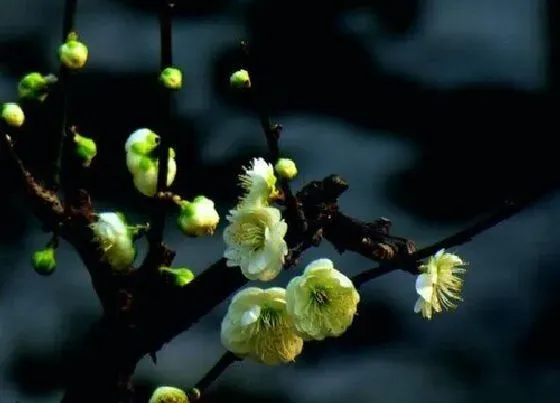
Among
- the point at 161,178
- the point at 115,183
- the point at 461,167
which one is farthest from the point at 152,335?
the point at 461,167

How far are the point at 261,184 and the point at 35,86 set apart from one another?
0.93 ft

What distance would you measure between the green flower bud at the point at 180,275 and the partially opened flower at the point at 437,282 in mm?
275

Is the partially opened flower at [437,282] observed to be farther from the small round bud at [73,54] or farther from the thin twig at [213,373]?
the small round bud at [73,54]

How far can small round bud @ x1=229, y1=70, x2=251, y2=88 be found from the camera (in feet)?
4.38

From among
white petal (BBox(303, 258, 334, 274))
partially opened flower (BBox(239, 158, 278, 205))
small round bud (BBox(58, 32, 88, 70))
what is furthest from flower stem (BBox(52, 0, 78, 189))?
white petal (BBox(303, 258, 334, 274))

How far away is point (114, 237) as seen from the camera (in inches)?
59.9

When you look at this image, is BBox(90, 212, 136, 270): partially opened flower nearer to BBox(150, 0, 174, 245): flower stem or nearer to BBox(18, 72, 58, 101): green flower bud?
BBox(150, 0, 174, 245): flower stem

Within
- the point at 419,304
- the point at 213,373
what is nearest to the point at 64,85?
the point at 213,373

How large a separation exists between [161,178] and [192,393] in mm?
262

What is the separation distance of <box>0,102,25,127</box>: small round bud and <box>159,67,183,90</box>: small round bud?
0.75 feet

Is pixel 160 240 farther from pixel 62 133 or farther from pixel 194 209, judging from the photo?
pixel 62 133

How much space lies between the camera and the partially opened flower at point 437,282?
4.81 ft

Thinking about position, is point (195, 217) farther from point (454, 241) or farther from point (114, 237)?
point (454, 241)

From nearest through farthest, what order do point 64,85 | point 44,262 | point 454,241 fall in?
1. point 454,241
2. point 64,85
3. point 44,262
